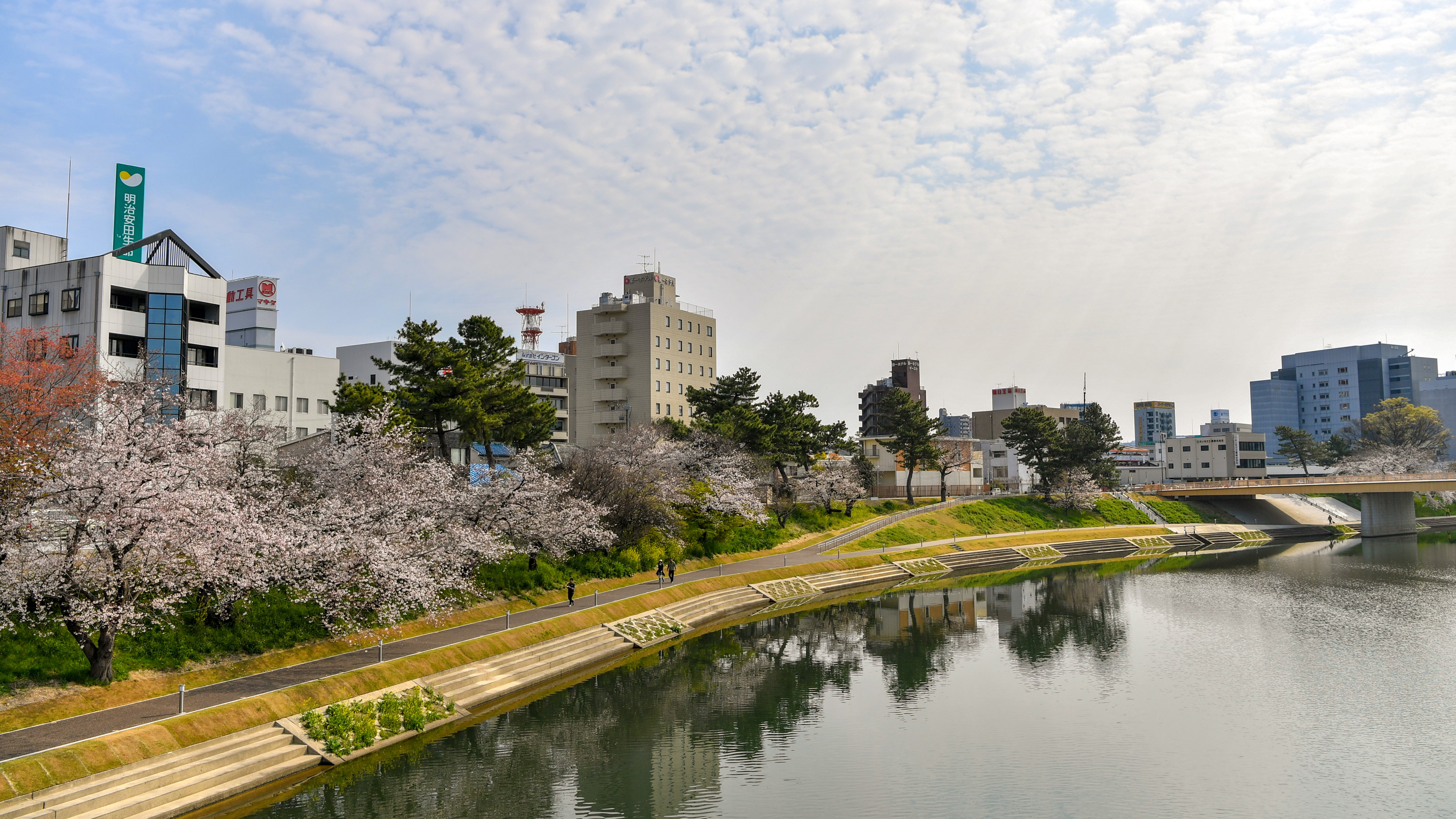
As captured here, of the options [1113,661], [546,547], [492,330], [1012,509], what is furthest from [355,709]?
[1012,509]

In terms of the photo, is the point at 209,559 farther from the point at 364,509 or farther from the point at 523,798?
the point at 523,798

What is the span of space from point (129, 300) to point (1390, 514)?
141309 millimetres

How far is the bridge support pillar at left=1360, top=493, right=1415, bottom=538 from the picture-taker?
373 ft

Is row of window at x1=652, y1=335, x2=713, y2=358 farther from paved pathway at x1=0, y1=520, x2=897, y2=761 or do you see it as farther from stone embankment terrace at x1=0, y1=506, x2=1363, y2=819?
paved pathway at x1=0, y1=520, x2=897, y2=761

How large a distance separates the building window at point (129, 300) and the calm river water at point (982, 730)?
4772 centimetres

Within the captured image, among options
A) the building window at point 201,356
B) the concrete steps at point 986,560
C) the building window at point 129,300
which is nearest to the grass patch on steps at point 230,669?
the building window at point 201,356

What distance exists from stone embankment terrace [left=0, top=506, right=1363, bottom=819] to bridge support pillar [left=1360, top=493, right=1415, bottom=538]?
193ft

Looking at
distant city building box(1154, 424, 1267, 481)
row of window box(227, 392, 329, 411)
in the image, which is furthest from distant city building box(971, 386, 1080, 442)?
row of window box(227, 392, 329, 411)

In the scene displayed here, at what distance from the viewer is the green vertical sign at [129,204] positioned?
7362 cm

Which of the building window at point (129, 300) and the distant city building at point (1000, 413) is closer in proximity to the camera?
the building window at point (129, 300)

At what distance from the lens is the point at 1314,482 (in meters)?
126

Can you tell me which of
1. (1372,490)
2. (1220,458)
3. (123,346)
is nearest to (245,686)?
(123,346)

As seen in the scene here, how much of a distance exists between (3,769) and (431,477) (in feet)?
76.0

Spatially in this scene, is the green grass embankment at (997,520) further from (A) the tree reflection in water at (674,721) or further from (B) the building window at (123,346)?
(B) the building window at (123,346)
